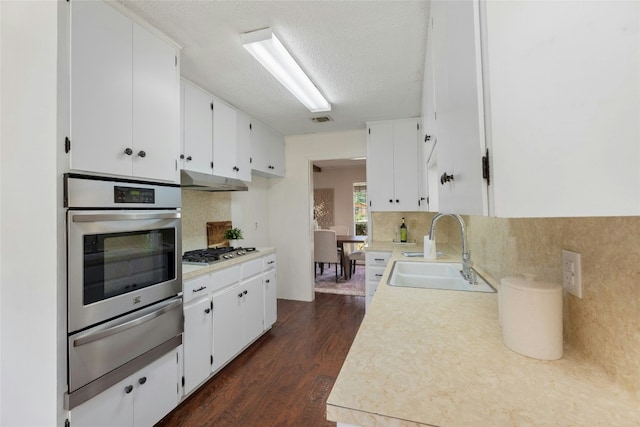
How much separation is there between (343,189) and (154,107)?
231 inches

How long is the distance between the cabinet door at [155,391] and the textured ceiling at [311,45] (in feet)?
6.45

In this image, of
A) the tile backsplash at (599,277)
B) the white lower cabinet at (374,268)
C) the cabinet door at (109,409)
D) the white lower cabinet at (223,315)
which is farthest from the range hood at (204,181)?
the tile backsplash at (599,277)

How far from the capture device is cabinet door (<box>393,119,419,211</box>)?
10.7ft

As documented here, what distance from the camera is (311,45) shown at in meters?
1.79

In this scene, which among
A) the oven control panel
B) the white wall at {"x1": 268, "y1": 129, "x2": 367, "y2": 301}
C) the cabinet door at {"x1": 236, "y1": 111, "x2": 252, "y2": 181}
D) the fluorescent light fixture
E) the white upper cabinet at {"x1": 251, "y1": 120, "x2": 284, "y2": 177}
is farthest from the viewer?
the white wall at {"x1": 268, "y1": 129, "x2": 367, "y2": 301}

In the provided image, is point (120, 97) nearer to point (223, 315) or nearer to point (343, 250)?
point (223, 315)

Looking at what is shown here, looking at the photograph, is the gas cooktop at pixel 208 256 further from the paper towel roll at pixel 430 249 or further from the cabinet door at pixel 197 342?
the paper towel roll at pixel 430 249

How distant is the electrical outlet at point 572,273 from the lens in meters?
0.74

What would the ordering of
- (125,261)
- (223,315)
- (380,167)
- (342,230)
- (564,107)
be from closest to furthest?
(564,107)
(125,261)
(223,315)
(380,167)
(342,230)

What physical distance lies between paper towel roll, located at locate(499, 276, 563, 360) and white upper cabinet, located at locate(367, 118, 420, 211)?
8.50ft

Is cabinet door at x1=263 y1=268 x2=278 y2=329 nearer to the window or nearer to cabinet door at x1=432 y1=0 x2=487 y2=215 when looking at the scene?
cabinet door at x1=432 y1=0 x2=487 y2=215

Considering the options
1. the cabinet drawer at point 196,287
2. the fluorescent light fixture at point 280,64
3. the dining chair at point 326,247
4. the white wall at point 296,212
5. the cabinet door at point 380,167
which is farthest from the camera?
the dining chair at point 326,247

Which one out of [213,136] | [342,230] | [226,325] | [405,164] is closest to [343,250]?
[342,230]

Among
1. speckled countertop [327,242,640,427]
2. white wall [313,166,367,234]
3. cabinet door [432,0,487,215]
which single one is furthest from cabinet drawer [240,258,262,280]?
white wall [313,166,367,234]
